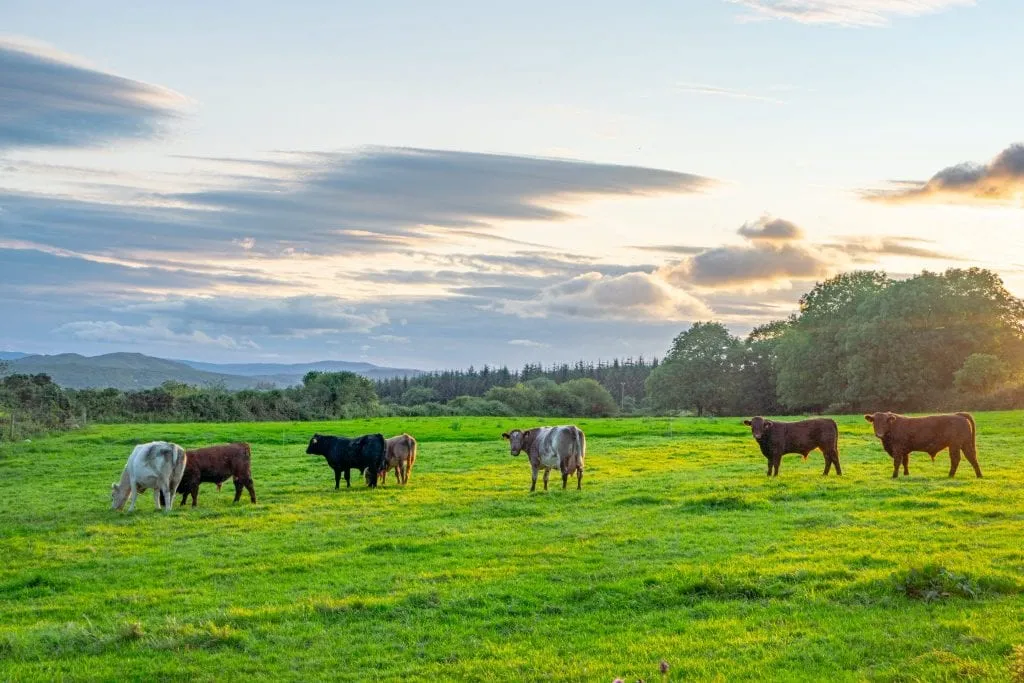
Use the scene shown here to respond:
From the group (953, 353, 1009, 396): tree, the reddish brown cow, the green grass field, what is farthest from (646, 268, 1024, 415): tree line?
the reddish brown cow

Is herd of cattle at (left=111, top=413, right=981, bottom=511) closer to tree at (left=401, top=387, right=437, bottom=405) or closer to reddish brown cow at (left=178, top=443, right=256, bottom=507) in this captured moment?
reddish brown cow at (left=178, top=443, right=256, bottom=507)

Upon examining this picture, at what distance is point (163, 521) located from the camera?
1906 cm

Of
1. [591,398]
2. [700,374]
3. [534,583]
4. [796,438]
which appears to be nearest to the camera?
[534,583]

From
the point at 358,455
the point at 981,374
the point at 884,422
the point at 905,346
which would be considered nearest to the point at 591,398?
the point at 905,346

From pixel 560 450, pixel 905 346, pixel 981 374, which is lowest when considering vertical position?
pixel 560 450

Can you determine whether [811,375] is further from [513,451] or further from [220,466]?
[220,466]

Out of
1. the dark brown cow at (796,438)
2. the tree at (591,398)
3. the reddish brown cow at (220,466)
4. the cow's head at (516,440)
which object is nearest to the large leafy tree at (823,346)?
the tree at (591,398)

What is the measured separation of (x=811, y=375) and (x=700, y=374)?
17114mm

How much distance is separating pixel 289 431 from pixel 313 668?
41.8 metres

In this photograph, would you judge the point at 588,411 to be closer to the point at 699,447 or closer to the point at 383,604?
the point at 699,447

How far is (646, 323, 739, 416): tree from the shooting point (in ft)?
308

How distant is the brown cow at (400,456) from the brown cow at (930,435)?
13.4 m

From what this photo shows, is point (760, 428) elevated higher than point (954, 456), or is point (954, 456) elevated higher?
point (760, 428)

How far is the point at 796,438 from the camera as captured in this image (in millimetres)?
24422
